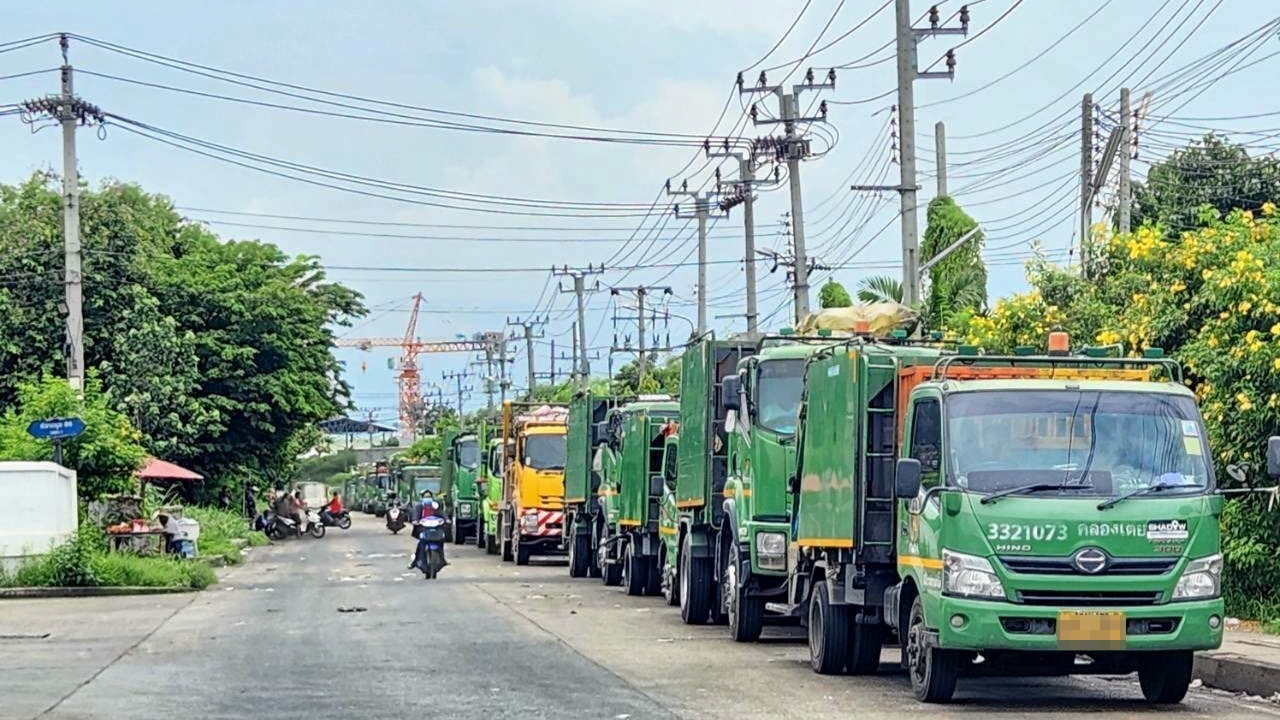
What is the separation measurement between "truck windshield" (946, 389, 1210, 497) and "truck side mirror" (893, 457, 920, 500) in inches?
10.0

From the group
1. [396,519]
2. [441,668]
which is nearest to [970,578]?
[441,668]

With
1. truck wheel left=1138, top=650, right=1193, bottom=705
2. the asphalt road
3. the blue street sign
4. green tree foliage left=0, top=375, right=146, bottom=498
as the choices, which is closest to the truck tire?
the asphalt road

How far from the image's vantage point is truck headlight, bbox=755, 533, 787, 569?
1819cm

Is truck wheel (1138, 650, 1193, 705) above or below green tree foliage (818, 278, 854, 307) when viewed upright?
below

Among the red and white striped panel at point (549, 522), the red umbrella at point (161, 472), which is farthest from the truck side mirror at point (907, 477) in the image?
the red umbrella at point (161, 472)

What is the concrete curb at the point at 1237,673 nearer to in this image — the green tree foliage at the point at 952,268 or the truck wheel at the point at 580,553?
the green tree foliage at the point at 952,268

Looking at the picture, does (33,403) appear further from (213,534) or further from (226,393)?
(226,393)

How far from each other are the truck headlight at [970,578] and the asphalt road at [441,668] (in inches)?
34.4

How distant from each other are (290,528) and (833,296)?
3153 cm

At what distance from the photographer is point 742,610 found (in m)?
19.4

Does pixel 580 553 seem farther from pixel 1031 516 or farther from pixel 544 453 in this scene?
pixel 1031 516

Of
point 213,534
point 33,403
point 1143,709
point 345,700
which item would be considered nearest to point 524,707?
point 345,700

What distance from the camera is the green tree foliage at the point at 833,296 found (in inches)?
1588

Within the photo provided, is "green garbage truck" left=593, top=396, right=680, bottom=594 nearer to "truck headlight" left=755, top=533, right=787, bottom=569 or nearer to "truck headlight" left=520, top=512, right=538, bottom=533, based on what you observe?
"truck headlight" left=755, top=533, right=787, bottom=569
